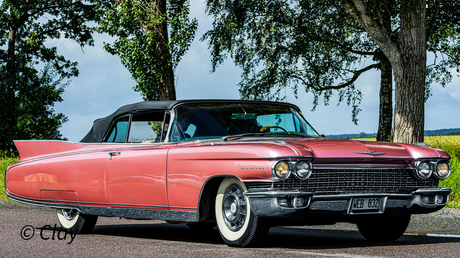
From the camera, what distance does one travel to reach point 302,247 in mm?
5996

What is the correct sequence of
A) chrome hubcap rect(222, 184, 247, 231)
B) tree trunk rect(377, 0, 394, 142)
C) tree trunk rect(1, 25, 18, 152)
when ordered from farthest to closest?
tree trunk rect(1, 25, 18, 152) → tree trunk rect(377, 0, 394, 142) → chrome hubcap rect(222, 184, 247, 231)

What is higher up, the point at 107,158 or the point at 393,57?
the point at 393,57

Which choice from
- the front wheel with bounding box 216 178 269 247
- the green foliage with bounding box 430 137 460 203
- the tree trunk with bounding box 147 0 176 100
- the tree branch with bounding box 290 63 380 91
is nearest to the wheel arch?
the front wheel with bounding box 216 178 269 247

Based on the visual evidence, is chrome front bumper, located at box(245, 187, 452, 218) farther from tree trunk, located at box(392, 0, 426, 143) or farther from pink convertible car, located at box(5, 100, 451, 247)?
tree trunk, located at box(392, 0, 426, 143)

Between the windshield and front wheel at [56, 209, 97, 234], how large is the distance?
7.00 feet

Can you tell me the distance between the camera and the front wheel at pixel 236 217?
217 inches

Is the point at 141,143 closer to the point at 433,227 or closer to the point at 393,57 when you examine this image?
the point at 433,227

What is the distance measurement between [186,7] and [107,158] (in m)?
10.7

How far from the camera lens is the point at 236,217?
5664 mm

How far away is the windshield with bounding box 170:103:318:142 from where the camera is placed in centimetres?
659

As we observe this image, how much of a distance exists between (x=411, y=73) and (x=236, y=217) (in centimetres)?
1026

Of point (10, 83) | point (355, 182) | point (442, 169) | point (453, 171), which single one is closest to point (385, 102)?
point (453, 171)

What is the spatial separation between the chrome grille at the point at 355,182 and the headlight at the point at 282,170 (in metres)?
0.08

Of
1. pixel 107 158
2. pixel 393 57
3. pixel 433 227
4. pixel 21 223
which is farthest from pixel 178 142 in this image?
pixel 393 57
